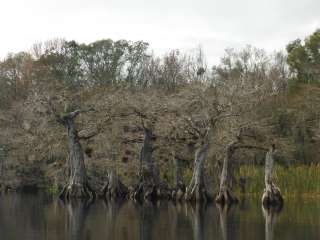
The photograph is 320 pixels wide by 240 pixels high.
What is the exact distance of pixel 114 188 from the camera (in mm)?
43281

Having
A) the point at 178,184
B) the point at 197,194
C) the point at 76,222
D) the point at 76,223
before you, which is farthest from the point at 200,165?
the point at 76,223

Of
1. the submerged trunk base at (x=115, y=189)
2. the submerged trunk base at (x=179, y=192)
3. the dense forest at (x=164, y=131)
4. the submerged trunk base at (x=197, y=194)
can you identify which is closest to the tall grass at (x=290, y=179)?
the dense forest at (x=164, y=131)

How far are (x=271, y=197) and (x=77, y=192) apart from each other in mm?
13294

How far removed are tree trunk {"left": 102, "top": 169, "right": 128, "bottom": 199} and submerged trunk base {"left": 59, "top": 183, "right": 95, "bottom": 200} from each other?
195 cm

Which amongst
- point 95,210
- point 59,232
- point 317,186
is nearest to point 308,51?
point 317,186

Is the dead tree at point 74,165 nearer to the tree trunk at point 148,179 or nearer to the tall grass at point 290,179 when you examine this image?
the tree trunk at point 148,179

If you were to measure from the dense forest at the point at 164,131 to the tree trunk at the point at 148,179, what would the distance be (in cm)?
8

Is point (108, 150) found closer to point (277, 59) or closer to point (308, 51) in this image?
point (308, 51)

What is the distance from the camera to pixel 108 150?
134 ft

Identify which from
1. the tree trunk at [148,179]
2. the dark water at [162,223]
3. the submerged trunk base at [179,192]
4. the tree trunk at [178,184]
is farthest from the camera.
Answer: the tree trunk at [148,179]

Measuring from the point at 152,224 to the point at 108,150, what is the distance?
18.1m

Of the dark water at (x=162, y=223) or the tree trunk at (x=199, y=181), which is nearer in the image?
the dark water at (x=162, y=223)

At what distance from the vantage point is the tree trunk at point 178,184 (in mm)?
38375

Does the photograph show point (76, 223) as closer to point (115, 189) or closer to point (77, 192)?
point (77, 192)
